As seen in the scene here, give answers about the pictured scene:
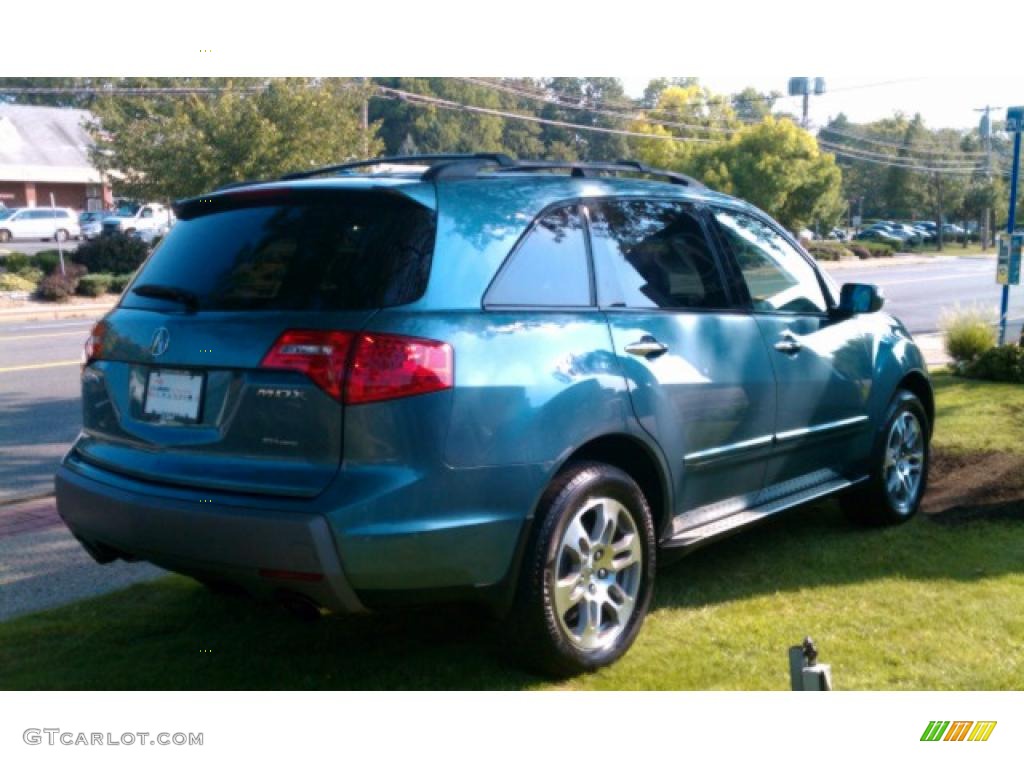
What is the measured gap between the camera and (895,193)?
61500 millimetres

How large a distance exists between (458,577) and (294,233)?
A: 136 cm

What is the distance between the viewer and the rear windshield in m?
3.63

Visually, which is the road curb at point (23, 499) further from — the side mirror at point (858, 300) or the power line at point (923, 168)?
the power line at point (923, 168)

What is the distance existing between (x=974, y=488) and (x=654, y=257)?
11.6 feet

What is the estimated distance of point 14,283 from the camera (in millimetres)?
27203

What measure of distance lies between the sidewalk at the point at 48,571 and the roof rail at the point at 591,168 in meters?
2.72

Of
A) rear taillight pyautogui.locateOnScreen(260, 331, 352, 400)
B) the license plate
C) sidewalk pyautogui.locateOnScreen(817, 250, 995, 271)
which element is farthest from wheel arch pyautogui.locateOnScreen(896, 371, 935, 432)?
sidewalk pyautogui.locateOnScreen(817, 250, 995, 271)

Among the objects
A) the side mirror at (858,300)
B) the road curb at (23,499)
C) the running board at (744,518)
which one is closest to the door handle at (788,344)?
the side mirror at (858,300)

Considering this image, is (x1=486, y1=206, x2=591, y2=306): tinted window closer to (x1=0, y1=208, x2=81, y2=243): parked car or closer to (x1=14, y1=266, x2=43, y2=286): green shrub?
(x1=14, y1=266, x2=43, y2=286): green shrub

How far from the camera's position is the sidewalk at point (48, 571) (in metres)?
5.10

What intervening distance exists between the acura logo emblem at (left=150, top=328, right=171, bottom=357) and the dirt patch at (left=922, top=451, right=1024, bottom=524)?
14.8 feet

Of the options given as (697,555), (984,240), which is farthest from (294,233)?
(984,240)

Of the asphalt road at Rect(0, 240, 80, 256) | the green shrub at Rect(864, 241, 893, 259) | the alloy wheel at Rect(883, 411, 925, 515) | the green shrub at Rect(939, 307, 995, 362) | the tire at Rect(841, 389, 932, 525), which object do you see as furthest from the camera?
the green shrub at Rect(864, 241, 893, 259)

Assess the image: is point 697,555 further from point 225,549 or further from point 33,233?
point 33,233
